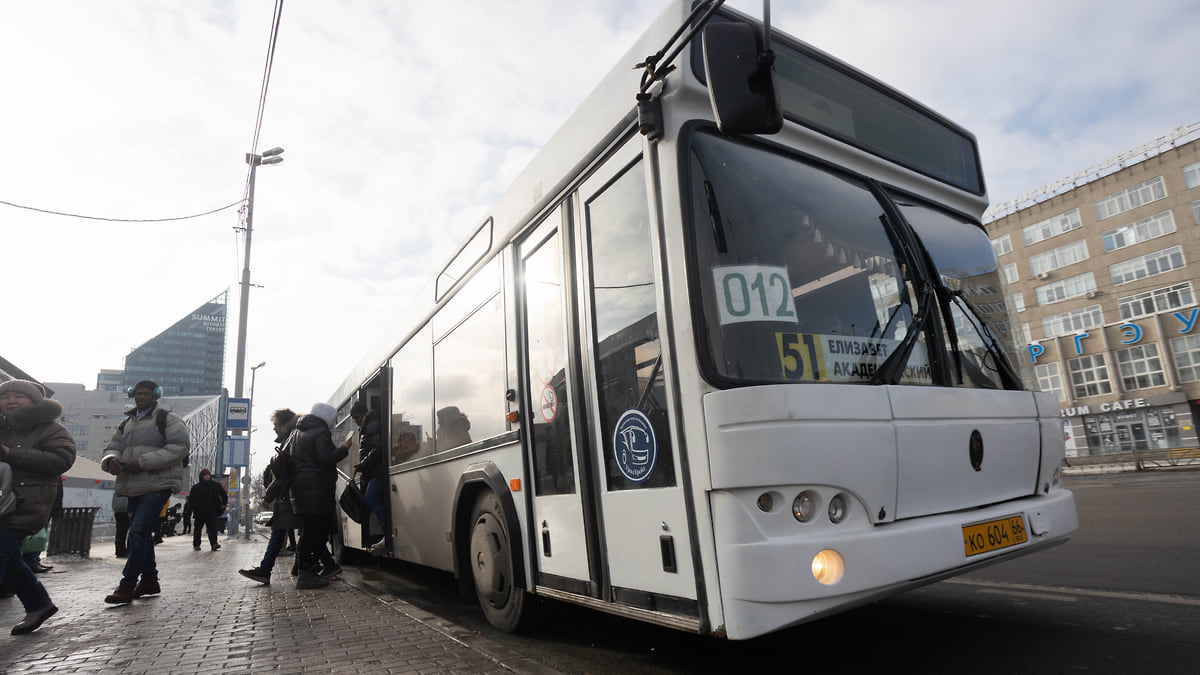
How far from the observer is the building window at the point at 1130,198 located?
3922 cm

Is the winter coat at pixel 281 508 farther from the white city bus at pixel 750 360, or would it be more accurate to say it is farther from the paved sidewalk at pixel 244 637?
the white city bus at pixel 750 360

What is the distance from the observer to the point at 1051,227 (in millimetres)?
45062

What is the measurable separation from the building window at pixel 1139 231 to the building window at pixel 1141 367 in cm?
627

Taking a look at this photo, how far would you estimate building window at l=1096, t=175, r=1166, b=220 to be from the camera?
39.2 metres

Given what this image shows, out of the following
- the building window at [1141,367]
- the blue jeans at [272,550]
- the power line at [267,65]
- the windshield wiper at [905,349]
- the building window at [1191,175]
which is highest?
the building window at [1191,175]

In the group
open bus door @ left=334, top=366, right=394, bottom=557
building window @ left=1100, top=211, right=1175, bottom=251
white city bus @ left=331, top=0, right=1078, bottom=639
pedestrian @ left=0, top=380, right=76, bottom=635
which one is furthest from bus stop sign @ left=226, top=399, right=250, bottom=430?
building window @ left=1100, top=211, right=1175, bottom=251

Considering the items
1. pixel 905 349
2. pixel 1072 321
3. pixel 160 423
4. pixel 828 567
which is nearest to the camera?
pixel 828 567

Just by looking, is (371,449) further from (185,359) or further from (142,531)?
(185,359)

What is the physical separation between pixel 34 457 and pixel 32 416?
1.02ft

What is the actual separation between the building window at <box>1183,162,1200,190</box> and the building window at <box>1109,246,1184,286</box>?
3400 millimetres

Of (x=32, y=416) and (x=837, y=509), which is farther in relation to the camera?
(x=32, y=416)

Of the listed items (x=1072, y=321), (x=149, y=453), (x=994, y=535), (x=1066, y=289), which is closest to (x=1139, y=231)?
(x=1066, y=289)

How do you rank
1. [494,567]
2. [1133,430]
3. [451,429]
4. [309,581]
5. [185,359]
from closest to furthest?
1. [494,567]
2. [451,429]
3. [309,581]
4. [1133,430]
5. [185,359]

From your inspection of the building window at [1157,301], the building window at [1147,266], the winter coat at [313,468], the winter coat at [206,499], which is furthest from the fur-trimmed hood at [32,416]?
the building window at [1147,266]
